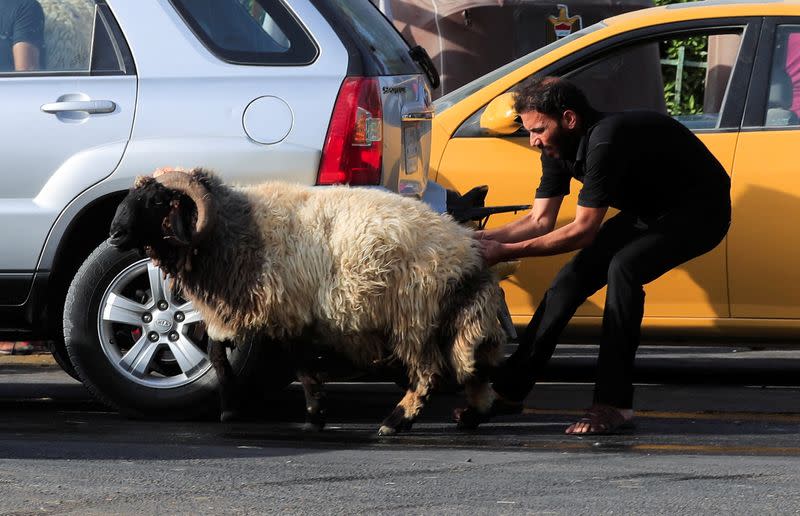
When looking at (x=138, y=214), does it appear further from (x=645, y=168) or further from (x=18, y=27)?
(x=645, y=168)

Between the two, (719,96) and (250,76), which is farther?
(719,96)

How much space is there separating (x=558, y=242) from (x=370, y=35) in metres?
1.25

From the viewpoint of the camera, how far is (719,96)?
859 centimetres

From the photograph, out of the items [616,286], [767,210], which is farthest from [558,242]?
[767,210]

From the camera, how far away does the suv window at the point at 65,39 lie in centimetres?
700

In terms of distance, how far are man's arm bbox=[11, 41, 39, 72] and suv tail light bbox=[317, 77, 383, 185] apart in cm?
133

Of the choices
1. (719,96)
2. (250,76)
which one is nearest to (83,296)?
(250,76)

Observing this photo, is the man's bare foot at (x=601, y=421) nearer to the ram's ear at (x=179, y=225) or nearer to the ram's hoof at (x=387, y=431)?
the ram's hoof at (x=387, y=431)

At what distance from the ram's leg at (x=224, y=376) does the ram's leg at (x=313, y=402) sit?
1.00 ft

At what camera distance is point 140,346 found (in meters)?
7.06

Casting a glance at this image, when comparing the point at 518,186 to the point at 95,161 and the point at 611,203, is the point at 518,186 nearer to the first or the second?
the point at 611,203

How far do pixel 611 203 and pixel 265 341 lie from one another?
64.6 inches

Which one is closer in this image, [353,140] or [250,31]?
[353,140]

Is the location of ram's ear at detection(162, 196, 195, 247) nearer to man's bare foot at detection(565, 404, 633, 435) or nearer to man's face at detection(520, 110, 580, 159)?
man's face at detection(520, 110, 580, 159)
